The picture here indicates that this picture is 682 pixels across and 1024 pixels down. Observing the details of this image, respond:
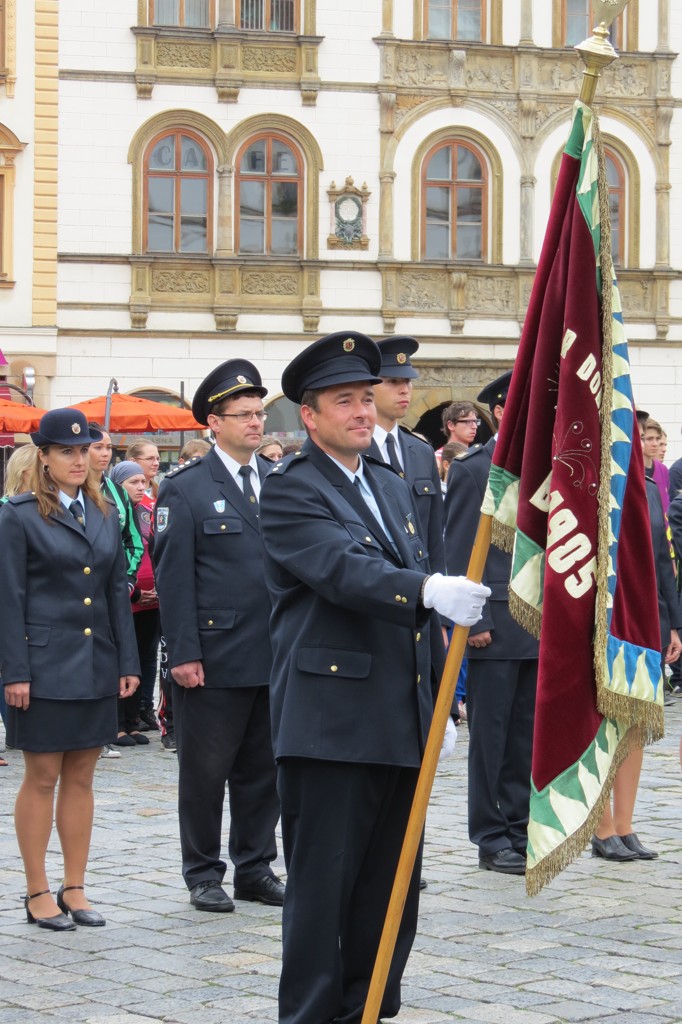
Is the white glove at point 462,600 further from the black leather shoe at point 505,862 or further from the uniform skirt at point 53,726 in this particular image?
the black leather shoe at point 505,862

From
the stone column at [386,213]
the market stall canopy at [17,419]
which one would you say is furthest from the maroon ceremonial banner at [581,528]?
the stone column at [386,213]

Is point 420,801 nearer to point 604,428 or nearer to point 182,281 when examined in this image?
point 604,428

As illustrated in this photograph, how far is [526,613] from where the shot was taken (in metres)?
4.62

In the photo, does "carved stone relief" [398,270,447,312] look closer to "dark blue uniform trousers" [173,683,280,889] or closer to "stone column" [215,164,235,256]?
"stone column" [215,164,235,256]

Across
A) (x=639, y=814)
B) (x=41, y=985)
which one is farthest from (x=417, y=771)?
(x=639, y=814)

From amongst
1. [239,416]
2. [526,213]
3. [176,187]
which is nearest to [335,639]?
[239,416]

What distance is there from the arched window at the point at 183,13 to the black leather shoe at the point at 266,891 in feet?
73.4

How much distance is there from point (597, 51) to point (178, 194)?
2349cm

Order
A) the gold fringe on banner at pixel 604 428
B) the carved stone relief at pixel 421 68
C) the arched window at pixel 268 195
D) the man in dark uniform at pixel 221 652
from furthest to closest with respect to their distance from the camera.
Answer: the carved stone relief at pixel 421 68, the arched window at pixel 268 195, the man in dark uniform at pixel 221 652, the gold fringe on banner at pixel 604 428

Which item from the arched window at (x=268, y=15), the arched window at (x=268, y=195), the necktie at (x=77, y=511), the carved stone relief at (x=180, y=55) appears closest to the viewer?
the necktie at (x=77, y=511)

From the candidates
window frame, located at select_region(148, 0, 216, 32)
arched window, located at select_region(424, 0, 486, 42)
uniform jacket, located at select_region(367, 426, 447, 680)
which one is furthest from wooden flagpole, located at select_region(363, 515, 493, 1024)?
arched window, located at select_region(424, 0, 486, 42)

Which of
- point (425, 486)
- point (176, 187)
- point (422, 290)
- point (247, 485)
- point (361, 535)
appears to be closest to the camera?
point (361, 535)

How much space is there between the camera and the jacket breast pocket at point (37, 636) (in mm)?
6535

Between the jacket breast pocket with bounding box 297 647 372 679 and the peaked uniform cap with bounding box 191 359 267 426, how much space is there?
2413 mm
